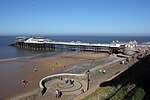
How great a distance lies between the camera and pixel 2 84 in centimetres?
2236

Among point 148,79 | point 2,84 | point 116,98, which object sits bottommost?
point 2,84

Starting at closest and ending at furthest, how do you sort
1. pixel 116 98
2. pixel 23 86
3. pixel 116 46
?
pixel 116 98 → pixel 23 86 → pixel 116 46

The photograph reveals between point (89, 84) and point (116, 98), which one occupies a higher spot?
point (116, 98)

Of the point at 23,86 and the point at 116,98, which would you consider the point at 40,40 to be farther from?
the point at 116,98

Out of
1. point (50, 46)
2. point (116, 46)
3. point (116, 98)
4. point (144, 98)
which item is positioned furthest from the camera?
point (50, 46)

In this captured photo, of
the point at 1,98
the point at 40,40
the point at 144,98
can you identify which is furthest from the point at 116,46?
the point at 144,98

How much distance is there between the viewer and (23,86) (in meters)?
21.4

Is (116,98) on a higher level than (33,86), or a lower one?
higher

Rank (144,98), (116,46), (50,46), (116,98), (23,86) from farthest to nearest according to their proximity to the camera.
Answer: (50,46) → (116,46) → (23,86) → (116,98) → (144,98)

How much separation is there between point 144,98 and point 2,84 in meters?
18.2

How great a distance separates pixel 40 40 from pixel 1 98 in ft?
182

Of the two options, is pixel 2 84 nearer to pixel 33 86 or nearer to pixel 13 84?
pixel 13 84

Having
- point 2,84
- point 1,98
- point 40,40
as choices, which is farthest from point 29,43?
point 1,98

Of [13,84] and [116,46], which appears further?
[116,46]
